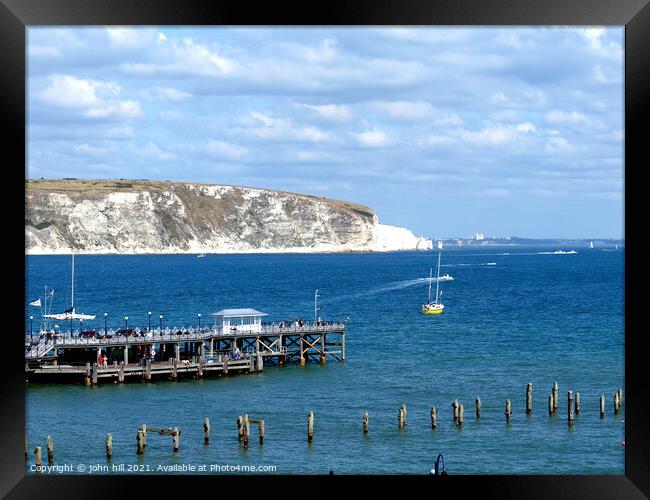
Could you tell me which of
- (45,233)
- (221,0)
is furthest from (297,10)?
(45,233)

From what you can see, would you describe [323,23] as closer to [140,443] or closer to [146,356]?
[140,443]

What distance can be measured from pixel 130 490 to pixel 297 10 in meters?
4.53

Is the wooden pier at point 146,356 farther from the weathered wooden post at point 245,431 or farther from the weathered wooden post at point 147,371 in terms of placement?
the weathered wooden post at point 245,431

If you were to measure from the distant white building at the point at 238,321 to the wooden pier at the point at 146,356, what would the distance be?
0.07m

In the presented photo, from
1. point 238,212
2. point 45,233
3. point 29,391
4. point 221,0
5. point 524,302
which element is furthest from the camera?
point 238,212

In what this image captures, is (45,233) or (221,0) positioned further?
(45,233)

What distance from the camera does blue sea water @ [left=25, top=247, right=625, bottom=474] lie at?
22719mm

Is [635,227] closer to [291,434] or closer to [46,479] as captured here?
[46,479]

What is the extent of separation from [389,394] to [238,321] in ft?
28.3

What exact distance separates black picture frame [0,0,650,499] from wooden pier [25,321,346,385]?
23.7 metres

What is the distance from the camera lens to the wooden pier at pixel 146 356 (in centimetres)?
3209

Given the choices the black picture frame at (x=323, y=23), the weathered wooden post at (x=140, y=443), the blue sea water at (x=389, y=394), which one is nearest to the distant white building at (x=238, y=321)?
the blue sea water at (x=389, y=394)

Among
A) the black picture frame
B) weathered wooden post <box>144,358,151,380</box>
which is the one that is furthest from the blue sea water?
the black picture frame

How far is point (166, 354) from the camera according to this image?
3641 centimetres
